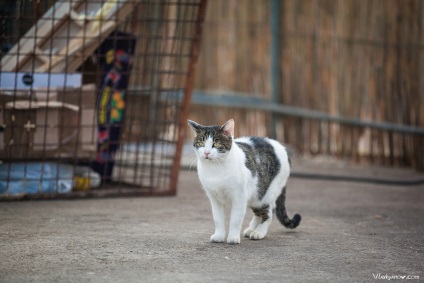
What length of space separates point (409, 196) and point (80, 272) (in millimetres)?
3723

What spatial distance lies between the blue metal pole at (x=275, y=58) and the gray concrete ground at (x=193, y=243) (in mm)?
2698

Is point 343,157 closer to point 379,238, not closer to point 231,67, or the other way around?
point 231,67

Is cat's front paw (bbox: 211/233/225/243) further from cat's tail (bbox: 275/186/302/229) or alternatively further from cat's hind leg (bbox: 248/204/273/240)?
cat's tail (bbox: 275/186/302/229)

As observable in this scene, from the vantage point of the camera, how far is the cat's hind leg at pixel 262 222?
15.2 ft

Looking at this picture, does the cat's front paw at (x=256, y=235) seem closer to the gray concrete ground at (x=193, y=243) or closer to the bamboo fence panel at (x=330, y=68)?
the gray concrete ground at (x=193, y=243)

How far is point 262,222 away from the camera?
4.71 m

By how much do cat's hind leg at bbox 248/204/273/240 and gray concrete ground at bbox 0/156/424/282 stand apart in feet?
0.19

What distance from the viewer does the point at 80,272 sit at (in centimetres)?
364

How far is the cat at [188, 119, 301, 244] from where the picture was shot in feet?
14.6

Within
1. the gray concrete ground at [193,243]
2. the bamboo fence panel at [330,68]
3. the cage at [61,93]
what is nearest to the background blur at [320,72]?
the bamboo fence panel at [330,68]

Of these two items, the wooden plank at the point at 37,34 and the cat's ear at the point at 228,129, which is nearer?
the cat's ear at the point at 228,129

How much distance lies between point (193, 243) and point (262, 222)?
0.51 meters

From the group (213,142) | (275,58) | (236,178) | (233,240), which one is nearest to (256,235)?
(233,240)

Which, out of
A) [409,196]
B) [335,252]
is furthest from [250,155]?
[409,196]
